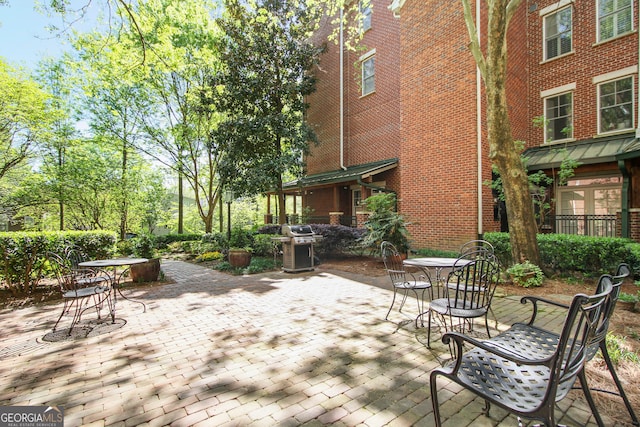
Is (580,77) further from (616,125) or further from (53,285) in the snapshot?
(53,285)

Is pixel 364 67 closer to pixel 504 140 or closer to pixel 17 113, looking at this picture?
pixel 504 140

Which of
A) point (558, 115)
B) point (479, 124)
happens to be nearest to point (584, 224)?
point (558, 115)

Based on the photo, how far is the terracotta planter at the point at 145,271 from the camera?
24.2ft

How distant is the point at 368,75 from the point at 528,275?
11.2 metres

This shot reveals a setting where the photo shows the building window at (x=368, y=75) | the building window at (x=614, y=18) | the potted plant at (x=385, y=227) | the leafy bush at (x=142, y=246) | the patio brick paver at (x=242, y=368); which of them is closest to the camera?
the patio brick paver at (x=242, y=368)

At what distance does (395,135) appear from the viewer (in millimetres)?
12766

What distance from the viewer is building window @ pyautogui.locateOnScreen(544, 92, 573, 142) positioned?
34.0ft

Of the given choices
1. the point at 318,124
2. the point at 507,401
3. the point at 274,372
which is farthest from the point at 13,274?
the point at 318,124

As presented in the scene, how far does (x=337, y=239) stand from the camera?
1060 centimetres

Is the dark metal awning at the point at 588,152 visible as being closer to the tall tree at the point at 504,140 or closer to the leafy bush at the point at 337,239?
the tall tree at the point at 504,140

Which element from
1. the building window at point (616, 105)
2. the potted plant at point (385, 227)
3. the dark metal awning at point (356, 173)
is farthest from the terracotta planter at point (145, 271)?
the building window at point (616, 105)

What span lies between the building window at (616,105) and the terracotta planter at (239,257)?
12029 mm

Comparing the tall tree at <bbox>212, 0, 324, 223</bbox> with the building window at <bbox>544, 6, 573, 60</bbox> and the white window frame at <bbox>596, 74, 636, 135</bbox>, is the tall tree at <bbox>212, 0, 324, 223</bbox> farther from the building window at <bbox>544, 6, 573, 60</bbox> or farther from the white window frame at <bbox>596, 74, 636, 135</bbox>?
the white window frame at <bbox>596, 74, 636, 135</bbox>

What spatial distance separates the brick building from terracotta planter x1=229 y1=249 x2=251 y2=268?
15.0 feet
